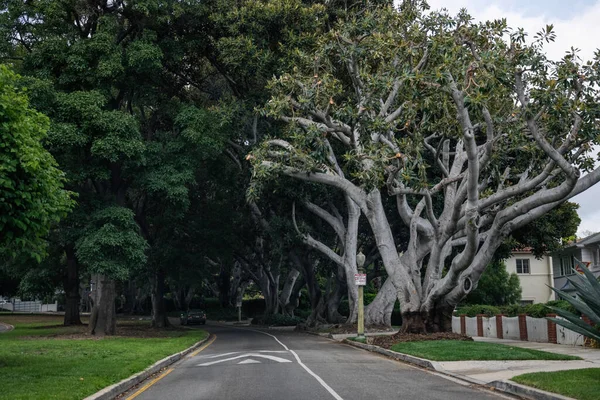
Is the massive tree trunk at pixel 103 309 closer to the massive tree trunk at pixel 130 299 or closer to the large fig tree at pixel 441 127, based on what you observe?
the large fig tree at pixel 441 127

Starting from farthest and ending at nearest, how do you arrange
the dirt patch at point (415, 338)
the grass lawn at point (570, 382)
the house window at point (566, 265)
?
the house window at point (566, 265)
the dirt patch at point (415, 338)
the grass lawn at point (570, 382)

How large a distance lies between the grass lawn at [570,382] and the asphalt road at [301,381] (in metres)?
0.86

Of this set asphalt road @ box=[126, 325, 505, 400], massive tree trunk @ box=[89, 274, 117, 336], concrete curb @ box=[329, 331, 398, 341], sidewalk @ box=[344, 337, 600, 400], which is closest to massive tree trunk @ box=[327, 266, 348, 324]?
concrete curb @ box=[329, 331, 398, 341]

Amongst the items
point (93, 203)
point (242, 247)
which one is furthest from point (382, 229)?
point (242, 247)

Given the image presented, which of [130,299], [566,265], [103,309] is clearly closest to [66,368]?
[103,309]

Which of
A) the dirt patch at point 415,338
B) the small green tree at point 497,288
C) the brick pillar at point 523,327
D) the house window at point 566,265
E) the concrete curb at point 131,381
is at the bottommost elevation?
the concrete curb at point 131,381

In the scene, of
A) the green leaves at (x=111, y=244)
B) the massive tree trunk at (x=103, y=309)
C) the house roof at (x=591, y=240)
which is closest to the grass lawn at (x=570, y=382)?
the green leaves at (x=111, y=244)

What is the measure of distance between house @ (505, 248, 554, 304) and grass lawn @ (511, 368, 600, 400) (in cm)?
4558

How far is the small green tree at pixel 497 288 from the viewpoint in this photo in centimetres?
5238

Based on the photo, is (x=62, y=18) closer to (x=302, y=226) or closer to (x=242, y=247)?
(x=302, y=226)

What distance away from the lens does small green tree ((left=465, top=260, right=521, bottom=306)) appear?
52.4 meters

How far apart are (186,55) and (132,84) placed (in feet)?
12.1

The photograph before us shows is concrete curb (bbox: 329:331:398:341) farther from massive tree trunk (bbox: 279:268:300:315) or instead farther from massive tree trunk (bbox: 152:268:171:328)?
massive tree trunk (bbox: 279:268:300:315)

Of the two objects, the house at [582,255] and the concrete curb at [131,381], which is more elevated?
the house at [582,255]
